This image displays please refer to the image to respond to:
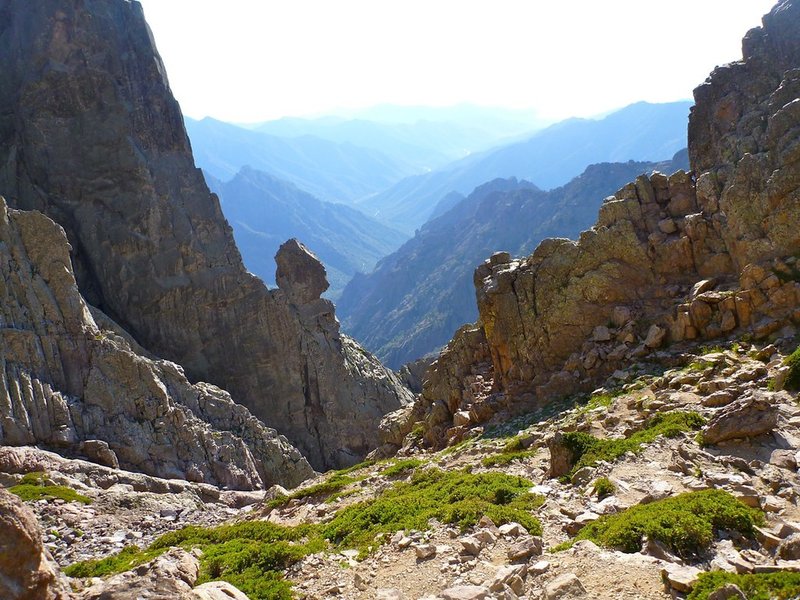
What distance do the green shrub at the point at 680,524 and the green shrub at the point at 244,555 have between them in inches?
301

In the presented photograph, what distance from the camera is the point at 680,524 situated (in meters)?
13.3

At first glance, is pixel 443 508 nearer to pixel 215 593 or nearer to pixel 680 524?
pixel 680 524

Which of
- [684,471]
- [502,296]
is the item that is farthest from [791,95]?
[684,471]

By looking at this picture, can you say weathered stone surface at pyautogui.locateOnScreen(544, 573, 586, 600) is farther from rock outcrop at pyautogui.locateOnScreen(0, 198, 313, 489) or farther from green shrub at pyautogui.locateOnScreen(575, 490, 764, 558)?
rock outcrop at pyautogui.locateOnScreen(0, 198, 313, 489)

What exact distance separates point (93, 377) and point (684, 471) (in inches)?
1519

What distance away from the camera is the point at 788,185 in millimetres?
29141

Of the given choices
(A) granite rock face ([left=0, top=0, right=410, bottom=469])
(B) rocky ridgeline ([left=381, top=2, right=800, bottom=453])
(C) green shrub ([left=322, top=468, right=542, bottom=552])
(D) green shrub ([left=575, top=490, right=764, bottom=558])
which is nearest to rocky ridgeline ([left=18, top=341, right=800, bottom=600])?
(D) green shrub ([left=575, top=490, right=764, bottom=558])

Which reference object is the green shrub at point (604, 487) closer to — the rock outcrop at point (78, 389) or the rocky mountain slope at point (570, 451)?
the rocky mountain slope at point (570, 451)

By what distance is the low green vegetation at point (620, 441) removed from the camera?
1966 centimetres

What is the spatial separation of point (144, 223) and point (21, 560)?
59.0 m

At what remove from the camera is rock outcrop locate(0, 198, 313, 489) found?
38594 mm

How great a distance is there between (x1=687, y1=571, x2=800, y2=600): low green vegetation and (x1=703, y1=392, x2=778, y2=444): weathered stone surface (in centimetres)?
829

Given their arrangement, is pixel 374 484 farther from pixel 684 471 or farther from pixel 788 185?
pixel 788 185

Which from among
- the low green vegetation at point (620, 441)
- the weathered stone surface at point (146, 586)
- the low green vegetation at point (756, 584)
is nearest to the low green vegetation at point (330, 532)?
the low green vegetation at point (620, 441)
